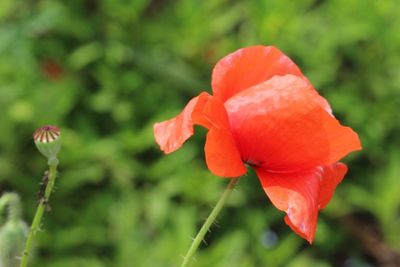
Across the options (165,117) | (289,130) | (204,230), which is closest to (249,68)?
(289,130)

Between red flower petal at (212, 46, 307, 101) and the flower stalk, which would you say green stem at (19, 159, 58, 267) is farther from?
red flower petal at (212, 46, 307, 101)

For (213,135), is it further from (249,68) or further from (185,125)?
(249,68)

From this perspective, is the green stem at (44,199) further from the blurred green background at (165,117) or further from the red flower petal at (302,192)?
the blurred green background at (165,117)

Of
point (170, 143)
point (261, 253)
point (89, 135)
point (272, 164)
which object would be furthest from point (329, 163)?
point (89, 135)

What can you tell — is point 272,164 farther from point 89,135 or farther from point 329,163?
point 89,135

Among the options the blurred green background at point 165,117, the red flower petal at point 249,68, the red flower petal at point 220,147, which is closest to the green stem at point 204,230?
the red flower petal at point 220,147
